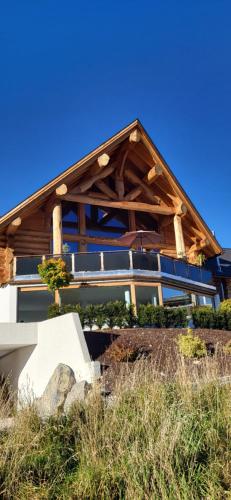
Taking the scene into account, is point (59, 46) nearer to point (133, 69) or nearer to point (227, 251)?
point (133, 69)

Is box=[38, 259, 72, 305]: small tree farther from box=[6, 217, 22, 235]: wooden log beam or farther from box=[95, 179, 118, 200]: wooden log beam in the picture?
box=[95, 179, 118, 200]: wooden log beam

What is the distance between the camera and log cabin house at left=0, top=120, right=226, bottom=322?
15.9 m

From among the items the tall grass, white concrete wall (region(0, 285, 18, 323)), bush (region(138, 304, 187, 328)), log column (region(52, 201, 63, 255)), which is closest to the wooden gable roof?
log column (region(52, 201, 63, 255))

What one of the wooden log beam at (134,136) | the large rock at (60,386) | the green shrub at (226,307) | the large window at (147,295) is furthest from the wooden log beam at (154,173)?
the large rock at (60,386)

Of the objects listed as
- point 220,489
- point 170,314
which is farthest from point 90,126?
point 220,489

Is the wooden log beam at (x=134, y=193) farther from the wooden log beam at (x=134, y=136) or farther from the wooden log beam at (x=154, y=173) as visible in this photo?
the wooden log beam at (x=134, y=136)

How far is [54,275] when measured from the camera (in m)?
14.4

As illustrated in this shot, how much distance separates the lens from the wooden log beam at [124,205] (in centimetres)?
1828

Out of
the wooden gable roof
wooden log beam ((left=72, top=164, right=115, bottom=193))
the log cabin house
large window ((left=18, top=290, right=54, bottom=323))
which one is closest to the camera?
the log cabin house

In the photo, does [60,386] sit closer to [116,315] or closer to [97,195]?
[116,315]

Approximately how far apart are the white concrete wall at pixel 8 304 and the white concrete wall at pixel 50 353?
205cm

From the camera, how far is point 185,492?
3615mm

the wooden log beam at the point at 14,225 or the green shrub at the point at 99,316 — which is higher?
the wooden log beam at the point at 14,225

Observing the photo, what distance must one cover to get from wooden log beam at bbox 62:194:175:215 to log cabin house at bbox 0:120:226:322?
46mm
